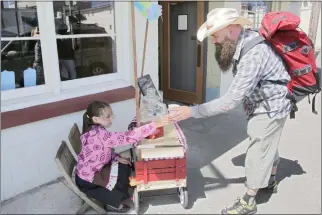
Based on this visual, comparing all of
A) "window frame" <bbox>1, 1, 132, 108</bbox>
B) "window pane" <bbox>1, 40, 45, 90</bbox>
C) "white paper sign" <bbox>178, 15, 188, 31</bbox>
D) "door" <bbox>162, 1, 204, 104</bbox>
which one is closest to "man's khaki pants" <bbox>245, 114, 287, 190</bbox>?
"window frame" <bbox>1, 1, 132, 108</bbox>

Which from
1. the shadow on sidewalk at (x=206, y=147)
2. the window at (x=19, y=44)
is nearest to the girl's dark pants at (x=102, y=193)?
the shadow on sidewalk at (x=206, y=147)

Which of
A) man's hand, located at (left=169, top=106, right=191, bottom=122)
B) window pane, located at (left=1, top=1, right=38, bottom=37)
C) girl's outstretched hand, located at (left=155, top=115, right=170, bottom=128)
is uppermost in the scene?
window pane, located at (left=1, top=1, right=38, bottom=37)

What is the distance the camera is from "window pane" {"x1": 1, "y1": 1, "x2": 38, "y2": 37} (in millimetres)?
2965

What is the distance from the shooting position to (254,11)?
6375 mm

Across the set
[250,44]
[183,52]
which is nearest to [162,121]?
[250,44]

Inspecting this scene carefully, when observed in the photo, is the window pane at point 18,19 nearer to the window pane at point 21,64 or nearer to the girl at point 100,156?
the window pane at point 21,64

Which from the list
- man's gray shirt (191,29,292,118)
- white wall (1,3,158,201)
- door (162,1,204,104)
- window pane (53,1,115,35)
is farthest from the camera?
door (162,1,204,104)

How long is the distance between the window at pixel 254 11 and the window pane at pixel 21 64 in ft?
13.6

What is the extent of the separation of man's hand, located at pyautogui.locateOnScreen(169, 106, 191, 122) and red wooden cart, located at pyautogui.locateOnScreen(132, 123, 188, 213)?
0.86 ft

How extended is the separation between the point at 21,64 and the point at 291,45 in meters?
2.48

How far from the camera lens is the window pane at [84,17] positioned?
3177 millimetres

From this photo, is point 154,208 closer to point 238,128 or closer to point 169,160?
point 169,160

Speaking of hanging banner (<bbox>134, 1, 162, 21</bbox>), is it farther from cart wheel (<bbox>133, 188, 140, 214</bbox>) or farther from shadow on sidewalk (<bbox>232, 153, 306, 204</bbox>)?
shadow on sidewalk (<bbox>232, 153, 306, 204</bbox>)

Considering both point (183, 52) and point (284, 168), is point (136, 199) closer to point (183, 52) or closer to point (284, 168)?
point (284, 168)
